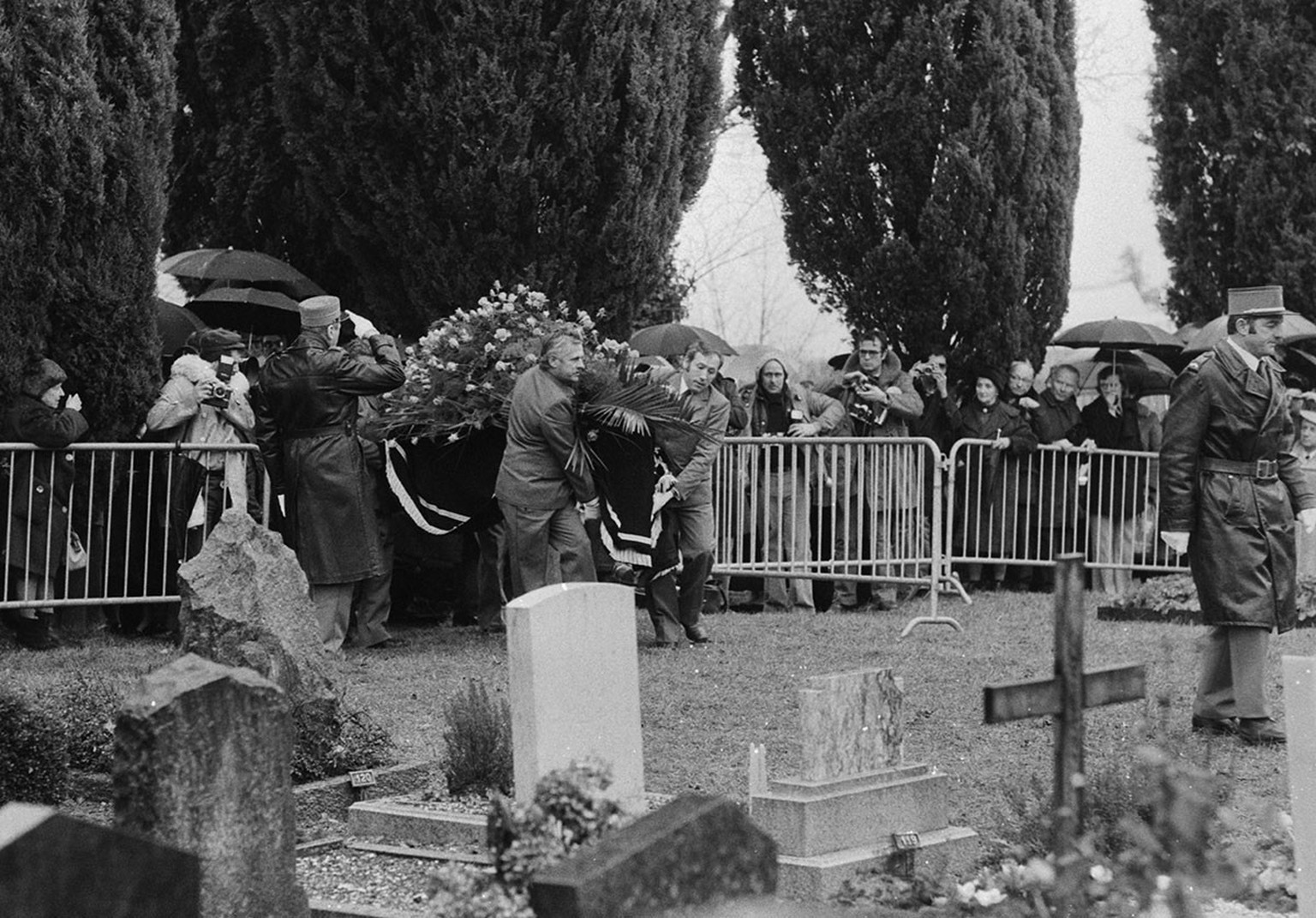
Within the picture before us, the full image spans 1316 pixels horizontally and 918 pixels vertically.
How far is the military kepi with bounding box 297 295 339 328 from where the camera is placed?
12109 millimetres

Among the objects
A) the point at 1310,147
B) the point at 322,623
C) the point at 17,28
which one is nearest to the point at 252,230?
the point at 17,28

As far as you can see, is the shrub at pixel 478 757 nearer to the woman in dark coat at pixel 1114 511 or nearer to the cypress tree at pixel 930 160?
the woman in dark coat at pixel 1114 511

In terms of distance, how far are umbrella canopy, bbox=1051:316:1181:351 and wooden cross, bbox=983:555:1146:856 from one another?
42.0 feet

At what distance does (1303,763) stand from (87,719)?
17.0ft

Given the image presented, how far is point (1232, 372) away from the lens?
31.2 feet

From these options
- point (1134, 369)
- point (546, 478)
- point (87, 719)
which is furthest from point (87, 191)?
point (1134, 369)

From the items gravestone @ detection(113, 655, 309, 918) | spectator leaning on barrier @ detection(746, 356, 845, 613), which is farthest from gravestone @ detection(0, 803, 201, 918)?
→ spectator leaning on barrier @ detection(746, 356, 845, 613)

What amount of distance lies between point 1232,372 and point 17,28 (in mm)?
7692

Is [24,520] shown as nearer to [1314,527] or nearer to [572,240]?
[572,240]

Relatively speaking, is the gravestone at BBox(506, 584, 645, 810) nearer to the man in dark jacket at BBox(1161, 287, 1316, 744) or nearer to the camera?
the man in dark jacket at BBox(1161, 287, 1316, 744)

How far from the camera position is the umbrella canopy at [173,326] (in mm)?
14102

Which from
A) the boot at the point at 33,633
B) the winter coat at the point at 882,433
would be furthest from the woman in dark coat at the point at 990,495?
the boot at the point at 33,633

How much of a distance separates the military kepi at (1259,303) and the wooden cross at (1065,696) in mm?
4871

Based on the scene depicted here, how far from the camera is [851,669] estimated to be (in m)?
11.5
